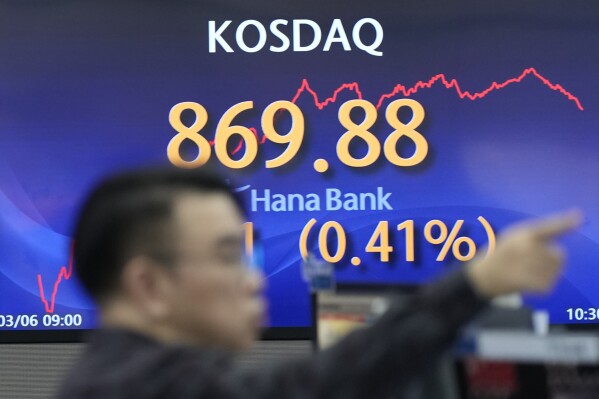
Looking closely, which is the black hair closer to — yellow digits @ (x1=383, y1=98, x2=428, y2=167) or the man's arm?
the man's arm

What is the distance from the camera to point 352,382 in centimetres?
65

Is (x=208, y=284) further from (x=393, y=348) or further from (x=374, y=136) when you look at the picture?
(x=374, y=136)

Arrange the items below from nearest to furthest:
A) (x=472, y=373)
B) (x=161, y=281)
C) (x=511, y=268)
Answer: (x=511, y=268) < (x=161, y=281) < (x=472, y=373)

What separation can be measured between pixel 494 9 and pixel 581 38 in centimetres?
27

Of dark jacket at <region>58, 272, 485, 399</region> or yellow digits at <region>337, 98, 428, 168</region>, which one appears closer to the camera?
dark jacket at <region>58, 272, 485, 399</region>

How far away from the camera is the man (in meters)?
0.63

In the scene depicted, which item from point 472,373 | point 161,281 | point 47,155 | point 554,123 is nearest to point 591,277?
point 554,123

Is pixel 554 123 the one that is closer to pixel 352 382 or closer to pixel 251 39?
pixel 251 39

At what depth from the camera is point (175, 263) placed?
0.73 m
